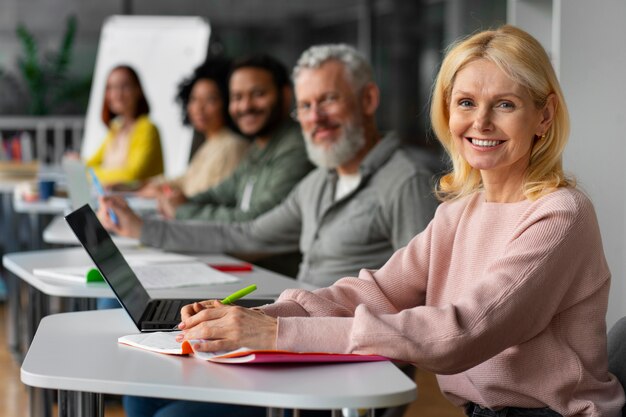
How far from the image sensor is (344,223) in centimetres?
283

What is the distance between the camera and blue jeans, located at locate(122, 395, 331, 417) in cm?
211

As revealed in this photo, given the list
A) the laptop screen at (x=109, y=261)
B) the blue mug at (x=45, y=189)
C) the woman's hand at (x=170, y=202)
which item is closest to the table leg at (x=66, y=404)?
→ the laptop screen at (x=109, y=261)

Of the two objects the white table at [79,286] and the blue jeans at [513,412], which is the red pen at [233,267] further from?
the blue jeans at [513,412]

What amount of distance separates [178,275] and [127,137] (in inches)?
134

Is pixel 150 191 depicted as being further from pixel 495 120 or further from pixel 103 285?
pixel 495 120

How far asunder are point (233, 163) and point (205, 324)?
300cm

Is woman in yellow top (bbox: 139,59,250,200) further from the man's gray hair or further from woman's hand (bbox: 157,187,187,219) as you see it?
the man's gray hair

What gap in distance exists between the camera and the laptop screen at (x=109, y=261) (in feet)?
6.10

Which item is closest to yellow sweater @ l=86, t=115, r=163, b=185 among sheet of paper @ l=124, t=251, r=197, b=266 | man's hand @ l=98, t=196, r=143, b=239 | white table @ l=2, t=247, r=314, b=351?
white table @ l=2, t=247, r=314, b=351

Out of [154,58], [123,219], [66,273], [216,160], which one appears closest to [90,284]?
[66,273]

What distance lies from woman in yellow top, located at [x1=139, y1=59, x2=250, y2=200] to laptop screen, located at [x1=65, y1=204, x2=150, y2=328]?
2.39m

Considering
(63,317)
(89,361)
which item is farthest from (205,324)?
(63,317)

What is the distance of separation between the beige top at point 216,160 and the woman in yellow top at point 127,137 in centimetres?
78

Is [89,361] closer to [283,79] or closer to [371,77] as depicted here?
[371,77]
